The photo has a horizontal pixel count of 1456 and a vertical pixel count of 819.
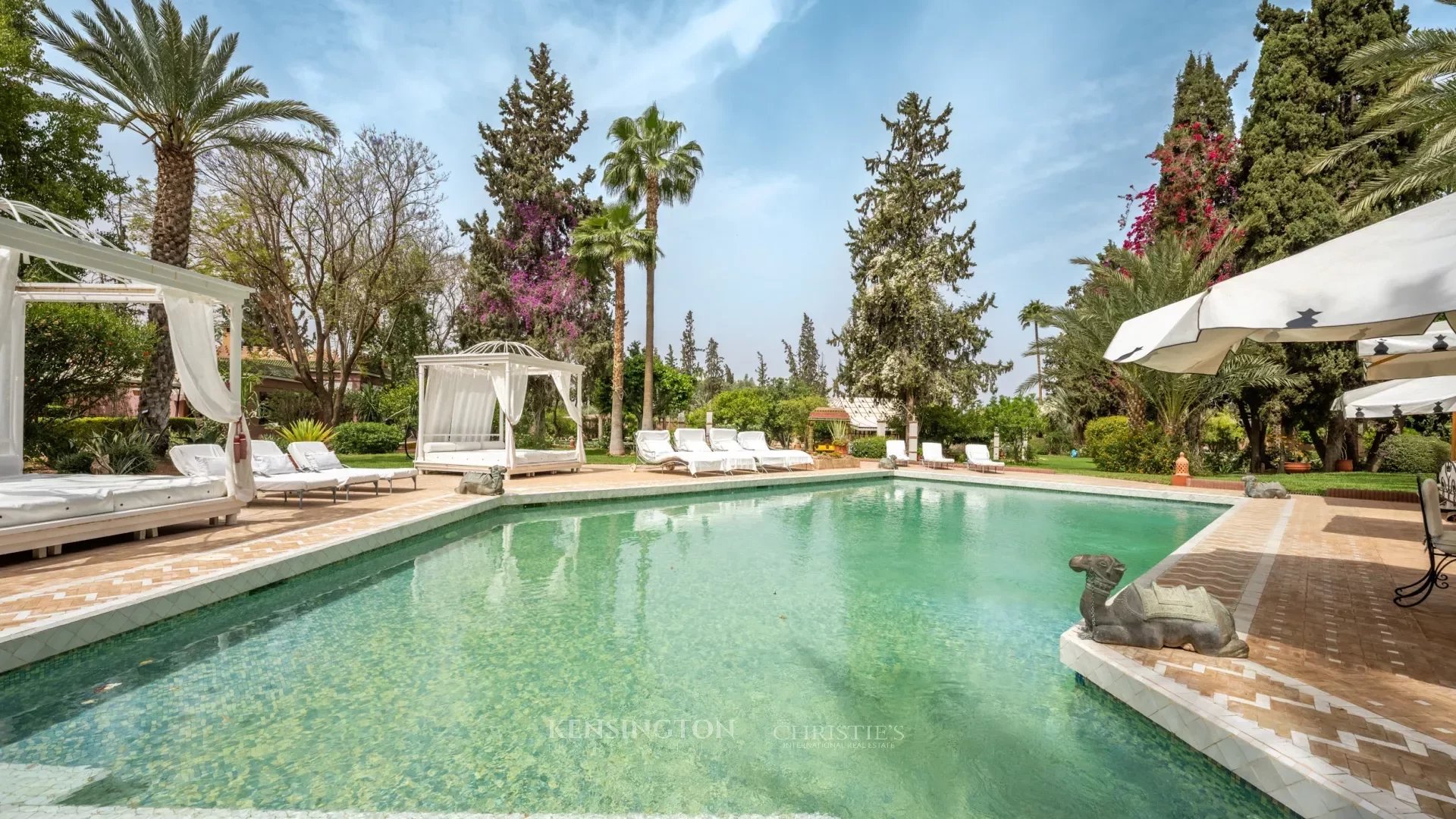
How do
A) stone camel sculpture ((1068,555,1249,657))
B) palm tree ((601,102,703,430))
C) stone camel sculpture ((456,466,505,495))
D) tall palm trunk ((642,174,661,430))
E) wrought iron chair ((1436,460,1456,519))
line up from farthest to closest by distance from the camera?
palm tree ((601,102,703,430)) < tall palm trunk ((642,174,661,430)) < stone camel sculpture ((456,466,505,495)) < wrought iron chair ((1436,460,1456,519)) < stone camel sculpture ((1068,555,1249,657))

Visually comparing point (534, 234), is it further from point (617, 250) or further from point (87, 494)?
point (87, 494)

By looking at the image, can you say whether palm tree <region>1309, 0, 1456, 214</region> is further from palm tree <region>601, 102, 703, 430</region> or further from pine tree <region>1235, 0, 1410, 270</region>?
palm tree <region>601, 102, 703, 430</region>

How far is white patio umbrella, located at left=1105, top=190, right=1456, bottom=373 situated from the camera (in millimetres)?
2369

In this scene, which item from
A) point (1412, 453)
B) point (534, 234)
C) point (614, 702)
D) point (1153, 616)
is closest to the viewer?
point (614, 702)

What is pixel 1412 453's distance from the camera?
15648 millimetres

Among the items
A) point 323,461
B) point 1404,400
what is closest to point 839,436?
point 1404,400

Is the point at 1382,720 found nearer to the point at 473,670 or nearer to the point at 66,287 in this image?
the point at 473,670

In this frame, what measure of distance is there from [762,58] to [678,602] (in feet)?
42.4

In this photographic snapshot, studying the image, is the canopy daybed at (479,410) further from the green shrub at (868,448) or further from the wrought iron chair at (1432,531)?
the wrought iron chair at (1432,531)

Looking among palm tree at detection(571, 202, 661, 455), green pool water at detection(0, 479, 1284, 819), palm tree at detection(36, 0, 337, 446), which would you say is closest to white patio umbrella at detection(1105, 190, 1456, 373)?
green pool water at detection(0, 479, 1284, 819)

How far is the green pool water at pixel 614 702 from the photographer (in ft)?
8.86

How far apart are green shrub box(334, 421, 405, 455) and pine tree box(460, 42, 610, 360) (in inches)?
269

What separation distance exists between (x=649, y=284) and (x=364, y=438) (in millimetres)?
9391

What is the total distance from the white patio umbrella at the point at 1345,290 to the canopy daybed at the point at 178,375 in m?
8.25
